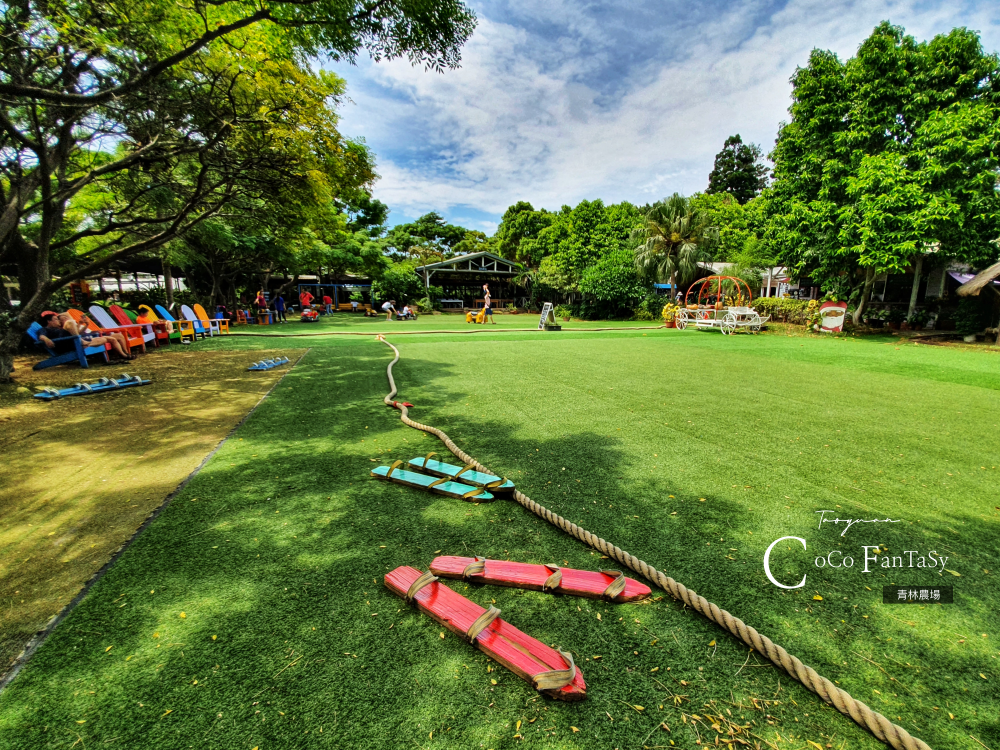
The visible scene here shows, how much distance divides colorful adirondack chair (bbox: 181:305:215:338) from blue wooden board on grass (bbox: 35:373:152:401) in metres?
7.48

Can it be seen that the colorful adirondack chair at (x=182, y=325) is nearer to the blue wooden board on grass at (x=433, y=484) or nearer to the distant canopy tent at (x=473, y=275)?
the blue wooden board on grass at (x=433, y=484)

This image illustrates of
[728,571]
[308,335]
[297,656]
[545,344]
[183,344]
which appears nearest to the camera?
[297,656]

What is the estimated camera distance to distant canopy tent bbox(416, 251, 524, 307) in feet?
102

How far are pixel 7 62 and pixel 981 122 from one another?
75.8ft

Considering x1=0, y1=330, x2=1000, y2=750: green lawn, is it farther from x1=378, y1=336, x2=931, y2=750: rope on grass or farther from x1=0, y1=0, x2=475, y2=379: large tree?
x1=0, y1=0, x2=475, y2=379: large tree

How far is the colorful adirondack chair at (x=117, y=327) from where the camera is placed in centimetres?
888

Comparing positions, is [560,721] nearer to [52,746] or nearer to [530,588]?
[530,588]

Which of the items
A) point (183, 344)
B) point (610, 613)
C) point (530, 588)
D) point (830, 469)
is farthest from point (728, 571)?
point (183, 344)

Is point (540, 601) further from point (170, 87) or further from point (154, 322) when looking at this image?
point (154, 322)

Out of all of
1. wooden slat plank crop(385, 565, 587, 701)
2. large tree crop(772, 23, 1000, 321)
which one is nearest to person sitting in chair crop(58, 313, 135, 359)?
wooden slat plank crop(385, 565, 587, 701)

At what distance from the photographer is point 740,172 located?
175ft

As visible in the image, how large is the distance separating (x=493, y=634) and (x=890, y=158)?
2004cm

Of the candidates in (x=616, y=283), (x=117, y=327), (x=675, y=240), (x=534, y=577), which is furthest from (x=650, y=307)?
(x=534, y=577)

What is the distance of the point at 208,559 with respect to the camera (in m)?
2.36
